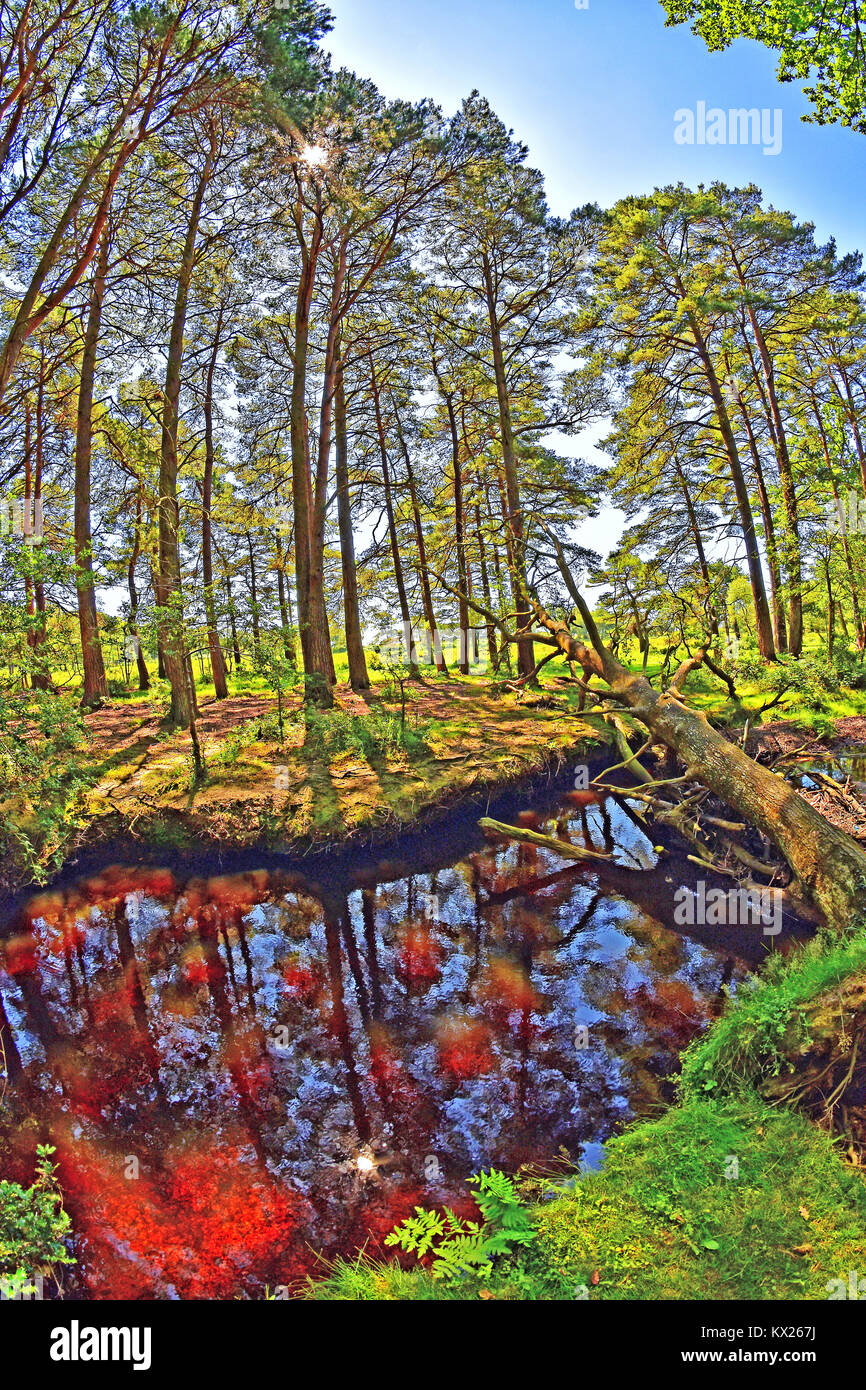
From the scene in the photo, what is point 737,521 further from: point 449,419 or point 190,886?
point 190,886

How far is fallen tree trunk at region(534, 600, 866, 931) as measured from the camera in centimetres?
597

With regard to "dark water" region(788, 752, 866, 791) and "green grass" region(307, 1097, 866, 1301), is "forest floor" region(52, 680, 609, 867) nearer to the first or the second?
"dark water" region(788, 752, 866, 791)

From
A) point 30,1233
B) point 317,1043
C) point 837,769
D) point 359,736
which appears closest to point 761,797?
point 317,1043

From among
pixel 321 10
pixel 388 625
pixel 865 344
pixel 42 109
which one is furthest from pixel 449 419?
pixel 42 109

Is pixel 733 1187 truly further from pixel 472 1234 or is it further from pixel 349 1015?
pixel 349 1015

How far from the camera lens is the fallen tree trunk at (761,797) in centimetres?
597

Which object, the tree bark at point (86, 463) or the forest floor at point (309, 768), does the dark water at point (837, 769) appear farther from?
the tree bark at point (86, 463)

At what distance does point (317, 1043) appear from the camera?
590 centimetres

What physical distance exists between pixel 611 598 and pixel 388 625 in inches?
335

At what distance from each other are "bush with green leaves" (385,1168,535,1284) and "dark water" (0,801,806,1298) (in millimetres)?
180

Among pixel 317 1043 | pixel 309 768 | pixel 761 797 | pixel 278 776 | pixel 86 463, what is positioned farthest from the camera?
pixel 86 463

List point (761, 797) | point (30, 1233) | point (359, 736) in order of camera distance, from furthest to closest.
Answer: point (359, 736), point (761, 797), point (30, 1233)

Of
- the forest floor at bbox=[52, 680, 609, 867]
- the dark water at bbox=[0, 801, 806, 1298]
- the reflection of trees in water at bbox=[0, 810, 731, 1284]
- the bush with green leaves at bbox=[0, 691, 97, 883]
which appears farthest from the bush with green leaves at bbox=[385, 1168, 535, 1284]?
the forest floor at bbox=[52, 680, 609, 867]

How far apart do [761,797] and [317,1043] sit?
5424mm
